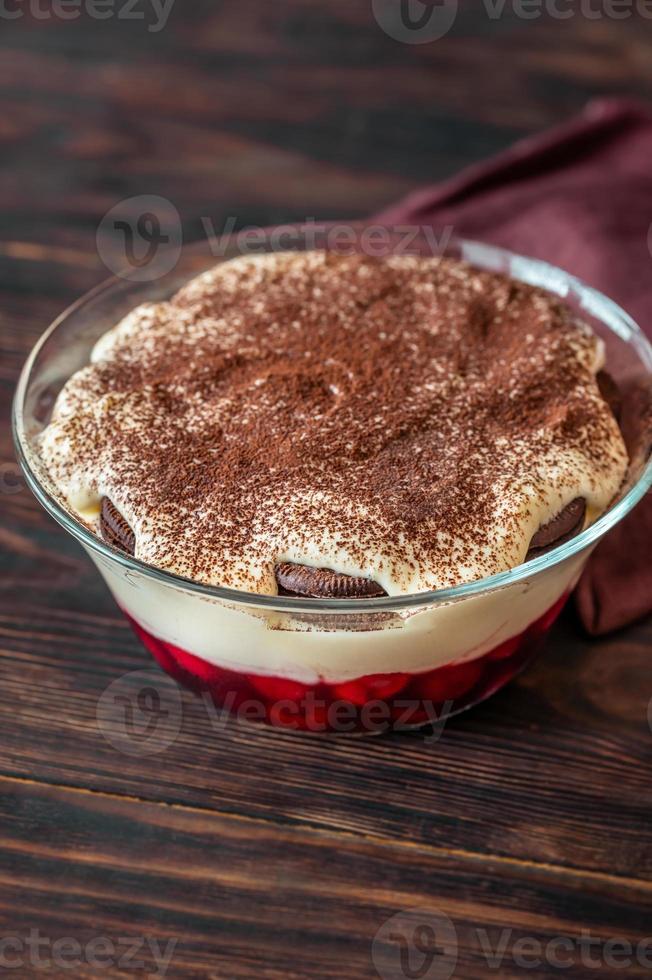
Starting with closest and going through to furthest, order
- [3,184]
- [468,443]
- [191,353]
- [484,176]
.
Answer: [468,443]
[191,353]
[484,176]
[3,184]

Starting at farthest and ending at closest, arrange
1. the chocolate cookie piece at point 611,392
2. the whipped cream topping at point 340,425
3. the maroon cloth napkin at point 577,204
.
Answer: the maroon cloth napkin at point 577,204 → the chocolate cookie piece at point 611,392 → the whipped cream topping at point 340,425

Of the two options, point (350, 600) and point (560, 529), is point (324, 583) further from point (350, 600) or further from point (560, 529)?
point (560, 529)

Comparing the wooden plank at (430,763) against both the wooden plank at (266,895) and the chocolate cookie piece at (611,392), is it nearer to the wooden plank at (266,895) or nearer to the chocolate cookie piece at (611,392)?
the wooden plank at (266,895)

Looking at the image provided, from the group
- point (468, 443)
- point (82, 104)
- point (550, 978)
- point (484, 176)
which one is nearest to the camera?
point (550, 978)

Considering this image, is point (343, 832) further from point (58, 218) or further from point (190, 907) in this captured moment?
point (58, 218)

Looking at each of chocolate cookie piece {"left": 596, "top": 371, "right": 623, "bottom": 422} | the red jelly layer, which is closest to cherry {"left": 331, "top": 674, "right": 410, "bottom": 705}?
the red jelly layer

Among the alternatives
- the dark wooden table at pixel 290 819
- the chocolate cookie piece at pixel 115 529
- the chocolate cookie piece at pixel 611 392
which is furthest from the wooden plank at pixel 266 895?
the chocolate cookie piece at pixel 611 392

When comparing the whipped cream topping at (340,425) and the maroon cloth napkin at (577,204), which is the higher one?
the maroon cloth napkin at (577,204)

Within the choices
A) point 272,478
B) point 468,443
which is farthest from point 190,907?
point 468,443
